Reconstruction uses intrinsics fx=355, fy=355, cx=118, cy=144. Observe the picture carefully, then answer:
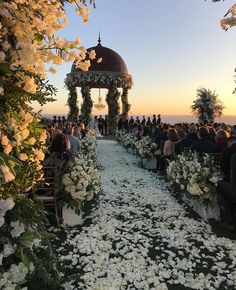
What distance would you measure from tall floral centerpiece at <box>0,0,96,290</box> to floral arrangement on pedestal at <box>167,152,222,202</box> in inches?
214

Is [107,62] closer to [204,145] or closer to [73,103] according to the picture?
[73,103]

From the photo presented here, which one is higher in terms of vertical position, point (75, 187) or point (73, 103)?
point (73, 103)

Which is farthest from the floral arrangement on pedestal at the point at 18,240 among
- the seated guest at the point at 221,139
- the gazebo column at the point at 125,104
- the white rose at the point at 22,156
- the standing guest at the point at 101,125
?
the standing guest at the point at 101,125

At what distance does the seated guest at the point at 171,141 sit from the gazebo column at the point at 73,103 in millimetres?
18698

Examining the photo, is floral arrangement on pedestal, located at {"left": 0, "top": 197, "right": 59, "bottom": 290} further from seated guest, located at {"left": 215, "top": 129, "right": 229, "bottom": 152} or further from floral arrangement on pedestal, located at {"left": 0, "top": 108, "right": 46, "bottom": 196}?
seated guest, located at {"left": 215, "top": 129, "right": 229, "bottom": 152}

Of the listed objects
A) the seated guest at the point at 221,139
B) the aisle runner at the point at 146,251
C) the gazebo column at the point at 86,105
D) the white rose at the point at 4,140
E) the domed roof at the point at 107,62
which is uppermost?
the domed roof at the point at 107,62

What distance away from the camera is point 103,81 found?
28656mm

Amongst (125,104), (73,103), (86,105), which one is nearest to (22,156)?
(86,105)

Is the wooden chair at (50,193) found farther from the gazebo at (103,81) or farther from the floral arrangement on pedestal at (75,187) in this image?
the gazebo at (103,81)

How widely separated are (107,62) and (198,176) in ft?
74.2

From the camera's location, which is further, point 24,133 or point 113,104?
point 113,104

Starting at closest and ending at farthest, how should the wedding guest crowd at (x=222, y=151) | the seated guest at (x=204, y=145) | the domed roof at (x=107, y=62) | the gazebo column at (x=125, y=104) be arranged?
the wedding guest crowd at (x=222, y=151)
the seated guest at (x=204, y=145)
the domed roof at (x=107, y=62)
the gazebo column at (x=125, y=104)

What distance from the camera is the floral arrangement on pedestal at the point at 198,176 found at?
8.11 m

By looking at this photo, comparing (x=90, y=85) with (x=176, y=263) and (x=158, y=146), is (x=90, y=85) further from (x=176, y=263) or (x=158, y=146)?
(x=176, y=263)
